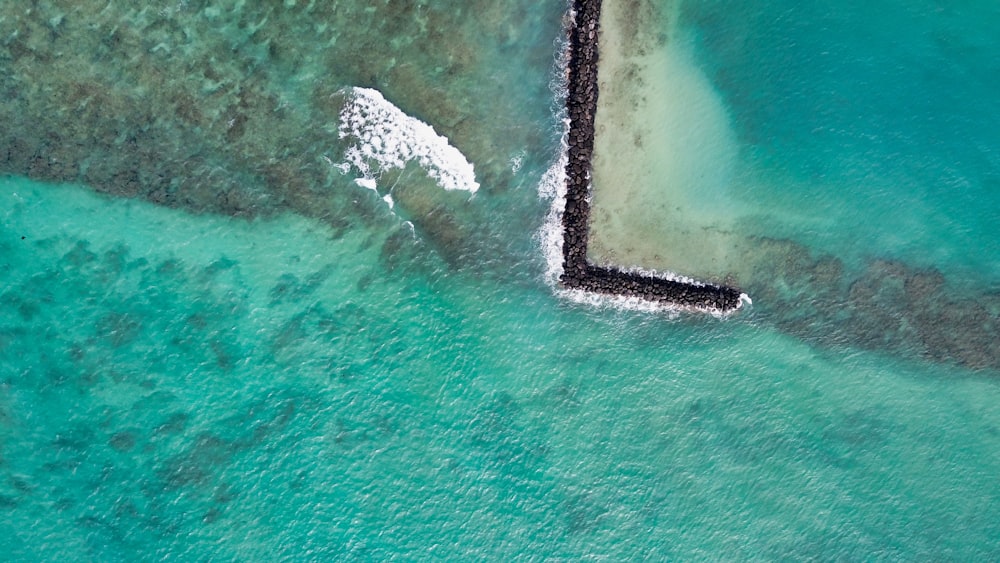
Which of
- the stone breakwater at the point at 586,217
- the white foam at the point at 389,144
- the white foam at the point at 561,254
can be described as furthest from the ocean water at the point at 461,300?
the stone breakwater at the point at 586,217

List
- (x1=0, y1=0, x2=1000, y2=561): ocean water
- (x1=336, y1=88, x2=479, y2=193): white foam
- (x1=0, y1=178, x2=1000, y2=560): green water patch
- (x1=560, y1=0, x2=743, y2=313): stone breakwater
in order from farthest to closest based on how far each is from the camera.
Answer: (x1=0, y1=178, x2=1000, y2=560): green water patch < (x1=336, y1=88, x2=479, y2=193): white foam < (x1=0, y1=0, x2=1000, y2=561): ocean water < (x1=560, y1=0, x2=743, y2=313): stone breakwater

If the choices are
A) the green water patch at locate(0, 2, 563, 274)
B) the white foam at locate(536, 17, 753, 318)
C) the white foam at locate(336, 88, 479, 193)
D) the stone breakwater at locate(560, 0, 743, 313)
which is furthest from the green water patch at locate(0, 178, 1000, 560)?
the white foam at locate(336, 88, 479, 193)

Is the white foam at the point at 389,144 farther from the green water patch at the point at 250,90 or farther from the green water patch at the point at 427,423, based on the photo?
the green water patch at the point at 427,423

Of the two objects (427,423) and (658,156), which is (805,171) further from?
(427,423)

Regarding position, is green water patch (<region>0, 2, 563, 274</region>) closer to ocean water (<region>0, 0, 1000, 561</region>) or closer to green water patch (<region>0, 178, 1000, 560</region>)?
ocean water (<region>0, 0, 1000, 561</region>)

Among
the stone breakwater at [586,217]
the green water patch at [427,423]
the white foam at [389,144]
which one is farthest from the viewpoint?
the green water patch at [427,423]
